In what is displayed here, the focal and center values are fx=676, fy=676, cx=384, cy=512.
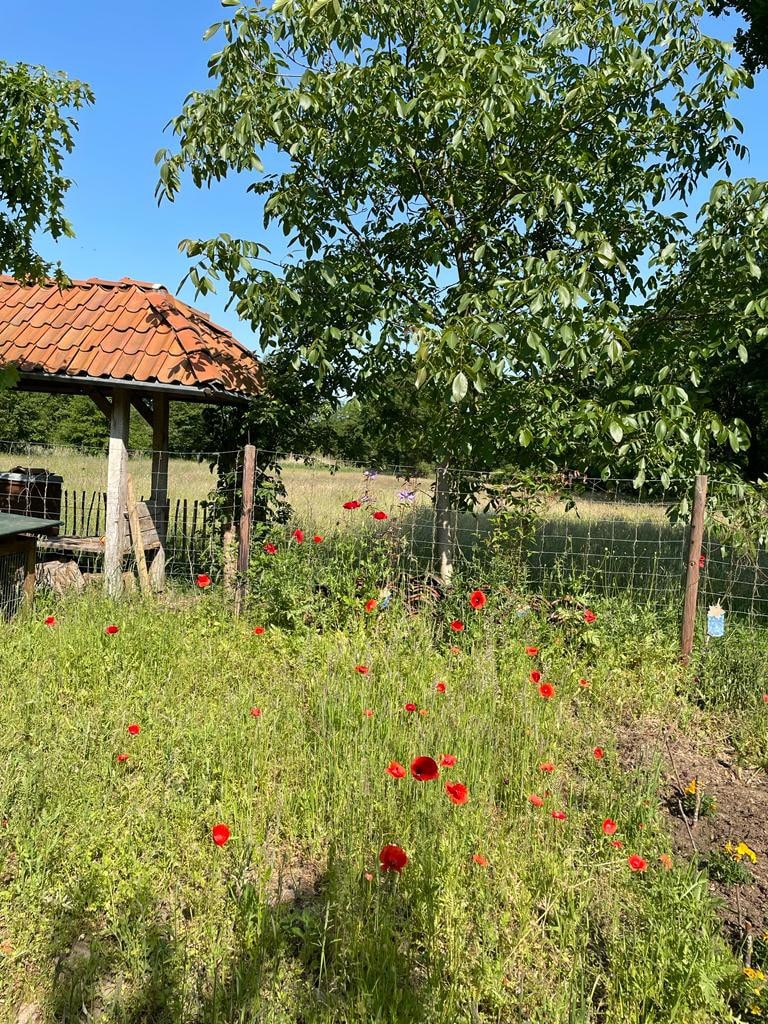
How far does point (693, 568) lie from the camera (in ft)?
16.3

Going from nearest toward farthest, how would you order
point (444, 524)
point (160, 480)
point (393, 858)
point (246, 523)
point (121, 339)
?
1. point (393, 858)
2. point (246, 523)
3. point (444, 524)
4. point (121, 339)
5. point (160, 480)

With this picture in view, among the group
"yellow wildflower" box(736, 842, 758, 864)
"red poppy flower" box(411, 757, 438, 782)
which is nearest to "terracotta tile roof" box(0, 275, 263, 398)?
"red poppy flower" box(411, 757, 438, 782)

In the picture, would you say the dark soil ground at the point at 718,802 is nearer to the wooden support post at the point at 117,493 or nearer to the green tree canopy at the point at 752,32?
the wooden support post at the point at 117,493

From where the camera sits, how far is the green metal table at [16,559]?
5.39 meters

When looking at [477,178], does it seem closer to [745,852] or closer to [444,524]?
[444,524]

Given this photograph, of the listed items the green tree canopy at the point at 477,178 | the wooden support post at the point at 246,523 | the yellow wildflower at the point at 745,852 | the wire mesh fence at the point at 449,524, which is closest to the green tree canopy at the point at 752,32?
the green tree canopy at the point at 477,178

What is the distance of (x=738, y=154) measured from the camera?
5715 millimetres

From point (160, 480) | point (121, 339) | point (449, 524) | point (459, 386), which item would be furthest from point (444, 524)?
point (121, 339)

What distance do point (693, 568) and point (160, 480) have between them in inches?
215

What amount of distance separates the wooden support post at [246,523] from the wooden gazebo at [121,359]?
46.4 inches

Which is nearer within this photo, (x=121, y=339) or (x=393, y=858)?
(x=393, y=858)

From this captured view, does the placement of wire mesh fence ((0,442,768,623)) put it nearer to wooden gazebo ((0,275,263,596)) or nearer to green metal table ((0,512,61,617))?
wooden gazebo ((0,275,263,596))

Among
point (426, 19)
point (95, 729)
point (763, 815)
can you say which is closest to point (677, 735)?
point (763, 815)

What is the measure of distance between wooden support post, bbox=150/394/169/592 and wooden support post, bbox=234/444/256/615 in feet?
6.08
